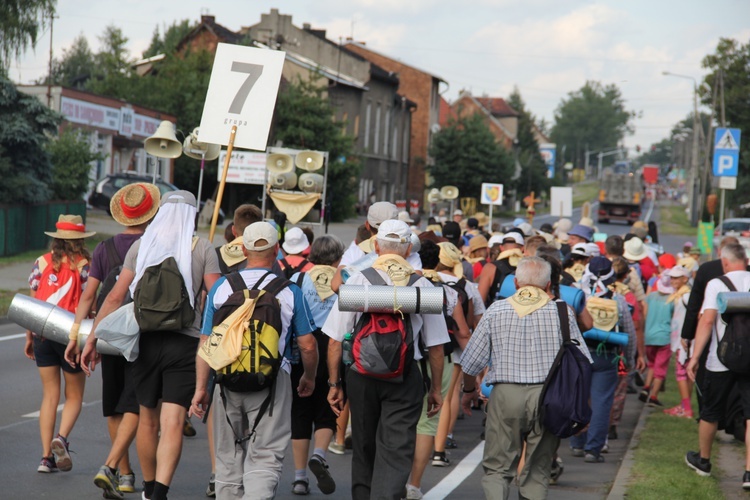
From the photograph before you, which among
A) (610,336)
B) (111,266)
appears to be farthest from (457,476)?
(111,266)

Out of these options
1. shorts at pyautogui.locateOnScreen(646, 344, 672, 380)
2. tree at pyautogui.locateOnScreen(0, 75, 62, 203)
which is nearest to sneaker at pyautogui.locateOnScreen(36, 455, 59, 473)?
shorts at pyautogui.locateOnScreen(646, 344, 672, 380)

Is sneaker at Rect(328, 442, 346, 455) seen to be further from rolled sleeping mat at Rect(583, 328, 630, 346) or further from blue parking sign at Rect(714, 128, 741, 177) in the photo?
blue parking sign at Rect(714, 128, 741, 177)

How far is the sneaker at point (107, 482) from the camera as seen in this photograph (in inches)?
263

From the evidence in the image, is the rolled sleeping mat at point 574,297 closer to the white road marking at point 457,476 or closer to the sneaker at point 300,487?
the white road marking at point 457,476

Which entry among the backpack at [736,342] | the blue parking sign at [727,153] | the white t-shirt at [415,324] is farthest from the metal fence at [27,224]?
the white t-shirt at [415,324]

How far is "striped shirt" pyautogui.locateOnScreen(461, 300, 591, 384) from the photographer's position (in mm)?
6184

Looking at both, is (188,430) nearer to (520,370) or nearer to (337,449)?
(337,449)

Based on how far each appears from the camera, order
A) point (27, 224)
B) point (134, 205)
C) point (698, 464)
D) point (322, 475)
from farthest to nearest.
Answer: point (27, 224)
point (698, 464)
point (322, 475)
point (134, 205)

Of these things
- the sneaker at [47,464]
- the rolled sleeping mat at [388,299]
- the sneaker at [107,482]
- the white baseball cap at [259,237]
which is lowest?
the sneaker at [47,464]

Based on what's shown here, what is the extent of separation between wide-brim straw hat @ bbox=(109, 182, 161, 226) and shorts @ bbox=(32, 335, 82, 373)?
43.1 inches

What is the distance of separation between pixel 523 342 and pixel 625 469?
2.91 m

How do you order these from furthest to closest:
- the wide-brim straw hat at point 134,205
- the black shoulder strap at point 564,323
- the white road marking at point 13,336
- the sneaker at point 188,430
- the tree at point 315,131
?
the tree at point 315,131 < the white road marking at point 13,336 < the sneaker at point 188,430 < the wide-brim straw hat at point 134,205 < the black shoulder strap at point 564,323

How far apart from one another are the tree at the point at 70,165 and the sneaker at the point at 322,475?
78.5 feet

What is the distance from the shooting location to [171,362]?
619cm
